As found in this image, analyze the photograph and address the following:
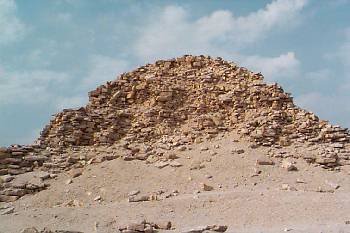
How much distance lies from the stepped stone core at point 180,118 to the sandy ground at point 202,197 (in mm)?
1104

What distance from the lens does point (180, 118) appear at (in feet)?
67.2

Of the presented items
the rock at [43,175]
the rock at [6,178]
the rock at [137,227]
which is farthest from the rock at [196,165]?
the rock at [6,178]

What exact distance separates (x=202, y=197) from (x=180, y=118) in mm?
6885

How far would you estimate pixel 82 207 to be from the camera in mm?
14062

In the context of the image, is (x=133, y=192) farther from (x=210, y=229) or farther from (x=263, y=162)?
(x=210, y=229)

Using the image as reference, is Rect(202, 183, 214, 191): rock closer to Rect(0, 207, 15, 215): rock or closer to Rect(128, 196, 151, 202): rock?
Rect(128, 196, 151, 202): rock

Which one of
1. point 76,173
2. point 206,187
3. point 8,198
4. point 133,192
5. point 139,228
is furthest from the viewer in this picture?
point 76,173

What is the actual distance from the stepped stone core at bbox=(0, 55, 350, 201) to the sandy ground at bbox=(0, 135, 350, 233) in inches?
43.5

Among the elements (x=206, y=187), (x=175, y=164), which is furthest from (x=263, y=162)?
(x=175, y=164)

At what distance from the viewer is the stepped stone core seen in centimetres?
1858

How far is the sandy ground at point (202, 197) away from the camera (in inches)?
480

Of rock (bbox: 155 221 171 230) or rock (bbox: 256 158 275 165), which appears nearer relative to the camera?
rock (bbox: 155 221 171 230)

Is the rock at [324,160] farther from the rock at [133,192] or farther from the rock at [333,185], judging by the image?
the rock at [133,192]

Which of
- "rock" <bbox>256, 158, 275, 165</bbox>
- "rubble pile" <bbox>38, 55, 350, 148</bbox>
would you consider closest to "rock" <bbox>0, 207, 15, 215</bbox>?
"rubble pile" <bbox>38, 55, 350, 148</bbox>
